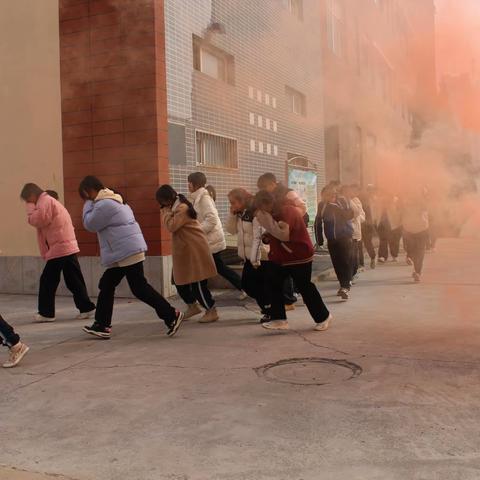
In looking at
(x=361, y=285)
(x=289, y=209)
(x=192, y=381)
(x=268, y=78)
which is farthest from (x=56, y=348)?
(x=268, y=78)

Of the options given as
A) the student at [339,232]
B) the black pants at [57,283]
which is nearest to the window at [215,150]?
the student at [339,232]

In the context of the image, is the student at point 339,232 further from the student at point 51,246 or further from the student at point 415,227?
the student at point 51,246

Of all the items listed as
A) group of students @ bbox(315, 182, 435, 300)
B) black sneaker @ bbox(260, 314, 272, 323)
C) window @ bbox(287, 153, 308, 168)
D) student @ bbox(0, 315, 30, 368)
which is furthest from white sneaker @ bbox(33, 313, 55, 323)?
window @ bbox(287, 153, 308, 168)

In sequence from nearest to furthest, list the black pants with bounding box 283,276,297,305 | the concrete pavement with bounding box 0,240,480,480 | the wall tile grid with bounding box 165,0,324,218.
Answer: the concrete pavement with bounding box 0,240,480,480, the black pants with bounding box 283,276,297,305, the wall tile grid with bounding box 165,0,324,218

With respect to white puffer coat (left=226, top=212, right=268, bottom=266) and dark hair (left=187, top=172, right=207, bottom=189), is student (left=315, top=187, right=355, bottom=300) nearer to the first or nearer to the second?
white puffer coat (left=226, top=212, right=268, bottom=266)

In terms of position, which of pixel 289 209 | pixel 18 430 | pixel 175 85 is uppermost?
pixel 175 85

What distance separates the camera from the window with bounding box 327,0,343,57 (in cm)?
572

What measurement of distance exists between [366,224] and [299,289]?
223 inches

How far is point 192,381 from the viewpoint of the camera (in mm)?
3812

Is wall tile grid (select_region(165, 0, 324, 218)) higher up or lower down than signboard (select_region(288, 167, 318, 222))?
higher up

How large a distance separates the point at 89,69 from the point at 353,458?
6.59 m

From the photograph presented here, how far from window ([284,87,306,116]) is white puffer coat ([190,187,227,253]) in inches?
81.7

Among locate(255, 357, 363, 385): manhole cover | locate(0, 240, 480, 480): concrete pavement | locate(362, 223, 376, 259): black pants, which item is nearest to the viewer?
locate(0, 240, 480, 480): concrete pavement

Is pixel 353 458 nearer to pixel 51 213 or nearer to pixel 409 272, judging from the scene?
pixel 51 213
